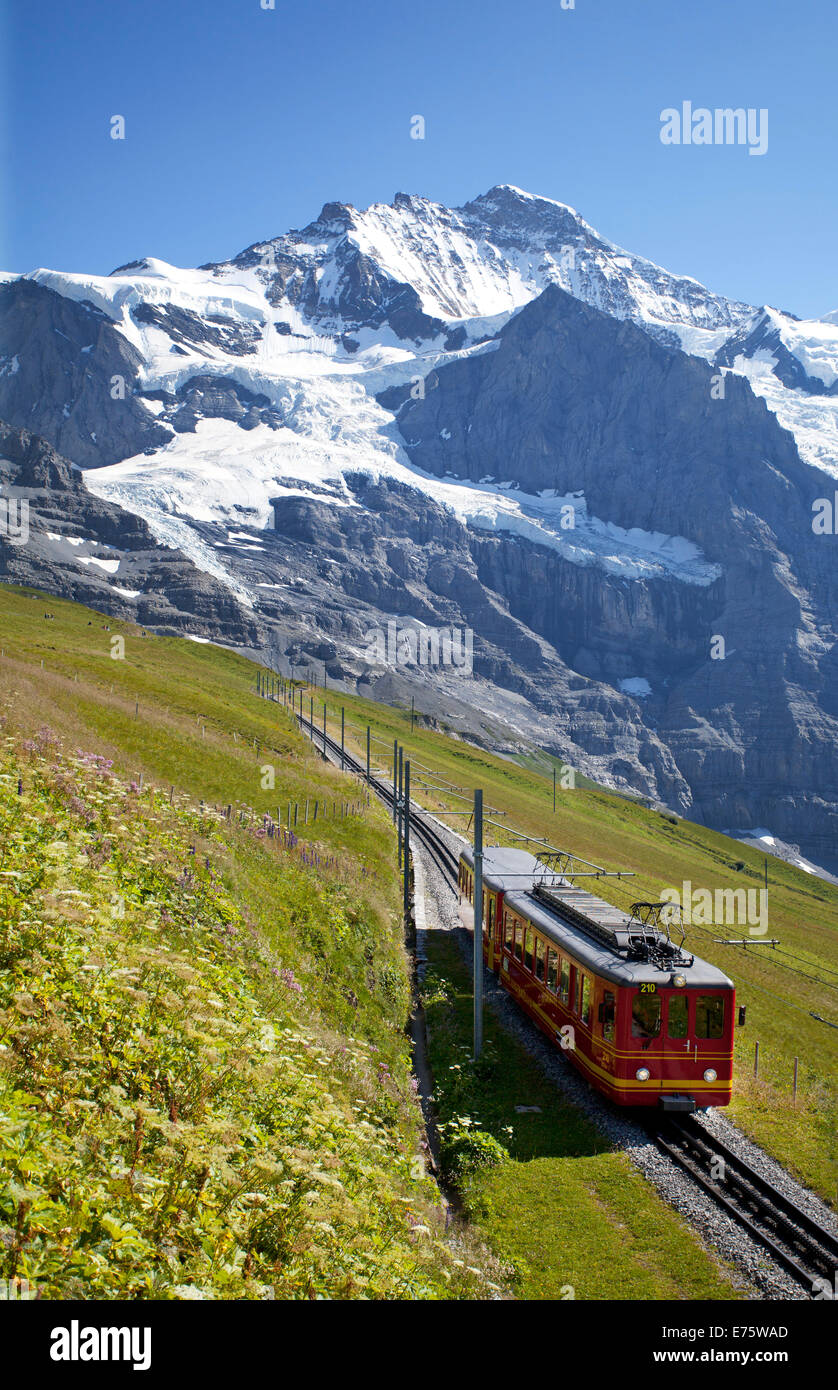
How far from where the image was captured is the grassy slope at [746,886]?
19766 millimetres

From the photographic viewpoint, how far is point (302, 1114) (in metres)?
10.5

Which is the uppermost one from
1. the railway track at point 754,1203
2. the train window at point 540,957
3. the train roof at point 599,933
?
the train roof at point 599,933

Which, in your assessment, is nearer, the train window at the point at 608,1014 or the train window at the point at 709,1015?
the train window at the point at 608,1014

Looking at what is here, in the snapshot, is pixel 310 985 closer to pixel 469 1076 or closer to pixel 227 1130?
pixel 469 1076

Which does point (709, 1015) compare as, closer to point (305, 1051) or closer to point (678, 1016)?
point (678, 1016)

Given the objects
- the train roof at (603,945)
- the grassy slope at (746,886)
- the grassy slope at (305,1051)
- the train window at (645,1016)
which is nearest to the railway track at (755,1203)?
the grassy slope at (305,1051)

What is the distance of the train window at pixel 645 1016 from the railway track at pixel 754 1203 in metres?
2.02

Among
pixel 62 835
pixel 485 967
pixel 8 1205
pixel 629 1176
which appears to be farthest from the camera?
pixel 485 967

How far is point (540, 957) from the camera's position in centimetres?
2309

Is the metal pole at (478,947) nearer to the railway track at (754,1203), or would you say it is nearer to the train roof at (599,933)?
the train roof at (599,933)

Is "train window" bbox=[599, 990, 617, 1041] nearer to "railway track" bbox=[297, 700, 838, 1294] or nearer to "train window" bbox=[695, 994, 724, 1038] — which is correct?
"train window" bbox=[695, 994, 724, 1038]

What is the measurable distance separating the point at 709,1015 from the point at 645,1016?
155cm
